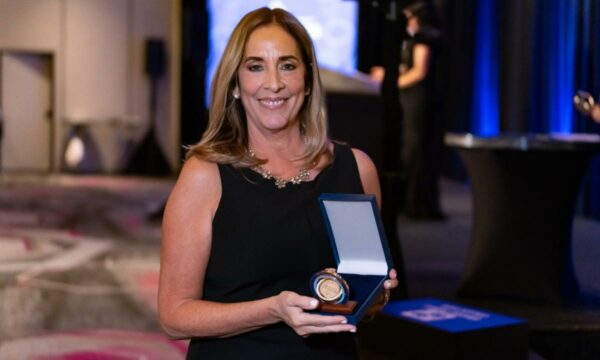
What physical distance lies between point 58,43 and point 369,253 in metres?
13.4

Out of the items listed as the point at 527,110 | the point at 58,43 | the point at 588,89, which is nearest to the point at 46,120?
the point at 58,43

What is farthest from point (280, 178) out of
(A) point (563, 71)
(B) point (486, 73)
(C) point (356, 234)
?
(B) point (486, 73)

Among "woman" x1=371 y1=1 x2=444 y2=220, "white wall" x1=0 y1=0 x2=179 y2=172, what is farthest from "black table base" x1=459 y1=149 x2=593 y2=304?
"white wall" x1=0 y1=0 x2=179 y2=172

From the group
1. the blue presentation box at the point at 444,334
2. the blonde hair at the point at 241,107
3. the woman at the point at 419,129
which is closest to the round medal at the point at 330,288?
the blonde hair at the point at 241,107

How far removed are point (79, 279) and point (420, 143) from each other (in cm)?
315

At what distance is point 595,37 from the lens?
8.41 meters

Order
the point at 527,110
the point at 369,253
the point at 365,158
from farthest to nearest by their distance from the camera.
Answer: the point at 527,110 < the point at 365,158 < the point at 369,253

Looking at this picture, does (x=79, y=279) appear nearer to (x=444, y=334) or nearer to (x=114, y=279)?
(x=114, y=279)

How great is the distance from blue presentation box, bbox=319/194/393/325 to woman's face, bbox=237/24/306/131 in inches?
10.5

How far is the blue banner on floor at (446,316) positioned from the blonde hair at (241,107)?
4.92ft

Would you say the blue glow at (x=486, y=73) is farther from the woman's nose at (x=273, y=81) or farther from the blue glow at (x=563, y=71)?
the woman's nose at (x=273, y=81)

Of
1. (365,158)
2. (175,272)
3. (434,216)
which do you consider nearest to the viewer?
(175,272)

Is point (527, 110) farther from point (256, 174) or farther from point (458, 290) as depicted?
point (256, 174)

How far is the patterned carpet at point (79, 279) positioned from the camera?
4.06 metres
